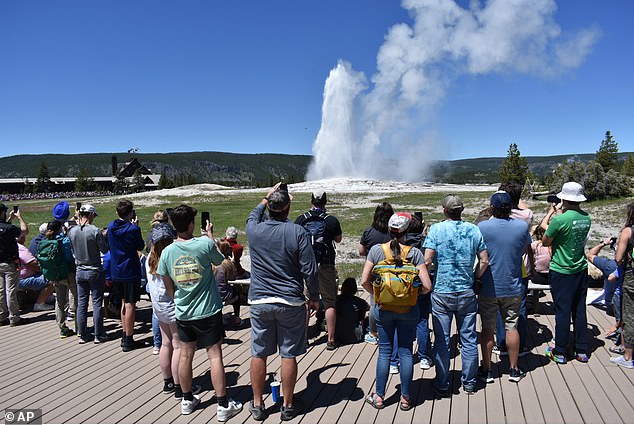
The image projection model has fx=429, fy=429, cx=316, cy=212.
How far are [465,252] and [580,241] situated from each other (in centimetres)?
170

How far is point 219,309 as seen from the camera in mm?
4152

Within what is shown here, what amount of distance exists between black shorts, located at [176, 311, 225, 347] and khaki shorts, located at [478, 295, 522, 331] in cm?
271

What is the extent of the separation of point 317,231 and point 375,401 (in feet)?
6.98

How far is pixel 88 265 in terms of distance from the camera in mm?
6055

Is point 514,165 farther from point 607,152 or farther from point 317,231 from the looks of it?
point 317,231

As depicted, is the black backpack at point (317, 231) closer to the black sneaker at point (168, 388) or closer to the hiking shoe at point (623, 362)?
the black sneaker at point (168, 388)

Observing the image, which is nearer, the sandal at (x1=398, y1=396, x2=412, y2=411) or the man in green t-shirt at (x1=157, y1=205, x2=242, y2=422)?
the man in green t-shirt at (x1=157, y1=205, x2=242, y2=422)

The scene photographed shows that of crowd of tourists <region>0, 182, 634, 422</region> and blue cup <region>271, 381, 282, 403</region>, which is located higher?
crowd of tourists <region>0, 182, 634, 422</region>

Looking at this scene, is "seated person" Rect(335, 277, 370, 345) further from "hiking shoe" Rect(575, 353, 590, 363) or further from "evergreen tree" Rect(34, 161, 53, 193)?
"evergreen tree" Rect(34, 161, 53, 193)

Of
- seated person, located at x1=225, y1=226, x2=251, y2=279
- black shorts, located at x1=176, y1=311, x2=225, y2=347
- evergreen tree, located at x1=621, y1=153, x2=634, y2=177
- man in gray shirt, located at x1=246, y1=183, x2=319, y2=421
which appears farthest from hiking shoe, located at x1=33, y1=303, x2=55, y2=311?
evergreen tree, located at x1=621, y1=153, x2=634, y2=177

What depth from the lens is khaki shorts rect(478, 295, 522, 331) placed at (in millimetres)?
4449

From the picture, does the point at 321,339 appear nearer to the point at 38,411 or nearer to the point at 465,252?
the point at 465,252

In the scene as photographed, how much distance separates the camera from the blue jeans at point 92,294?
606cm

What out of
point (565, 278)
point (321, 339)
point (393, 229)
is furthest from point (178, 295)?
point (565, 278)
